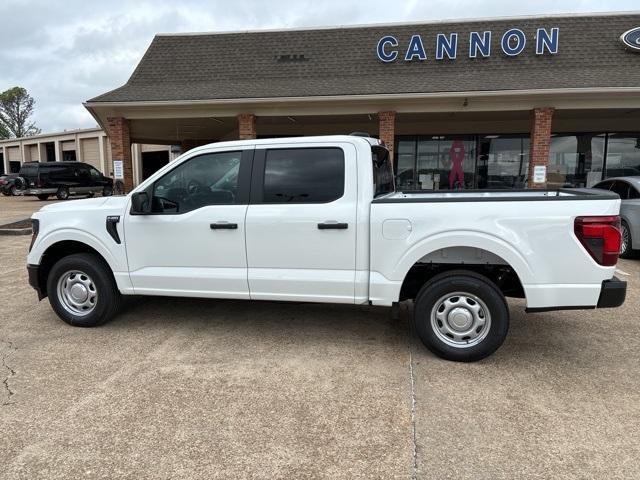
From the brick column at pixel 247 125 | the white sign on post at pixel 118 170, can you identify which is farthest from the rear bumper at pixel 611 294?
the white sign on post at pixel 118 170

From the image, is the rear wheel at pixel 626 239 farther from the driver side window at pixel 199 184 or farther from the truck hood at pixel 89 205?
the truck hood at pixel 89 205

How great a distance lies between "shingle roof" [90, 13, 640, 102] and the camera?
12.8 m

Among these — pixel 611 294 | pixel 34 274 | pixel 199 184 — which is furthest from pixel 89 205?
pixel 611 294

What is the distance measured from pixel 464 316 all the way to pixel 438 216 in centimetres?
84

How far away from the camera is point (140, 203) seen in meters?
4.42

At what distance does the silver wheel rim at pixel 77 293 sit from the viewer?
4.89 metres

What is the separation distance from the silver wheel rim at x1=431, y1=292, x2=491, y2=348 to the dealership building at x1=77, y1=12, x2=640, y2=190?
9308mm

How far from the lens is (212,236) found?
4379 mm

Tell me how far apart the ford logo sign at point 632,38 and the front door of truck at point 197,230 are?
43.3 feet

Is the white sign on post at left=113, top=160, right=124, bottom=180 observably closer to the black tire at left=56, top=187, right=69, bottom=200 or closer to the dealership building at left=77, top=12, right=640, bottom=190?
the dealership building at left=77, top=12, right=640, bottom=190

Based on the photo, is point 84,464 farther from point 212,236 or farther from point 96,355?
point 212,236

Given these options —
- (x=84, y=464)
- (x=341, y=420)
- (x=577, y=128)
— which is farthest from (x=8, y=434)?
(x=577, y=128)

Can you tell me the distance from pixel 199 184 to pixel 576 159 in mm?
15791

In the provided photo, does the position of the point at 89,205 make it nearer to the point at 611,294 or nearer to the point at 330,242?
the point at 330,242
